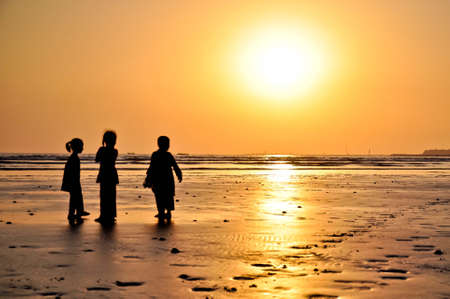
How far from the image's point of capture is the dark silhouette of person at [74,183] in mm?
15359

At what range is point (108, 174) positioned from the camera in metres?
15.6

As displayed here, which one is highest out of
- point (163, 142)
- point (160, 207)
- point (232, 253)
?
point (163, 142)

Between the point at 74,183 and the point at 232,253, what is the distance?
737 centimetres

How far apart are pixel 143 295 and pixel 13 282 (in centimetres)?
184

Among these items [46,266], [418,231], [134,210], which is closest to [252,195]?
[134,210]

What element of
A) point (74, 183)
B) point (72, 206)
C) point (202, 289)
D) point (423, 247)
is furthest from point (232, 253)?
point (74, 183)

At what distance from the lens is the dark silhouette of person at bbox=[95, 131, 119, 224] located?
15023mm

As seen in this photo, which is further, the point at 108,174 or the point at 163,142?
the point at 163,142

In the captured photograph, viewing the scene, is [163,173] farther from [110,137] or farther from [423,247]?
[423,247]

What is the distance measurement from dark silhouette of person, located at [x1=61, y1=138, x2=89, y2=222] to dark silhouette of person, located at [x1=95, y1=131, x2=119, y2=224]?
2.11ft

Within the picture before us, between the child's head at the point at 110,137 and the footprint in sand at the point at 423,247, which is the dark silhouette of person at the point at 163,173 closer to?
the child's head at the point at 110,137

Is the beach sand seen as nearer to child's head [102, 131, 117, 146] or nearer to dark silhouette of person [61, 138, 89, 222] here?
dark silhouette of person [61, 138, 89, 222]

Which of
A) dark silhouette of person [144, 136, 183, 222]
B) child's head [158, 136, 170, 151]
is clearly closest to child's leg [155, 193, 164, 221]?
dark silhouette of person [144, 136, 183, 222]

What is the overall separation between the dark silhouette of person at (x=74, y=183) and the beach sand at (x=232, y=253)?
38 centimetres
